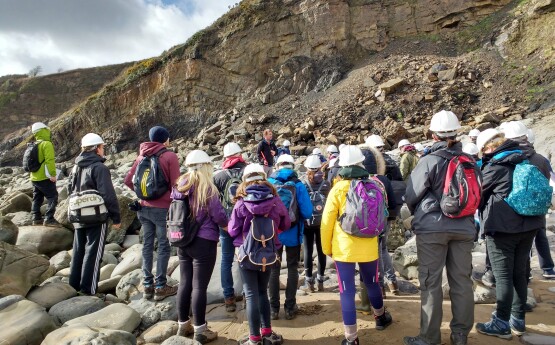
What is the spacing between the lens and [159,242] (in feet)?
14.7

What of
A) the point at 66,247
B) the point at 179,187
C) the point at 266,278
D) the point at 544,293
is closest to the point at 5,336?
the point at 179,187

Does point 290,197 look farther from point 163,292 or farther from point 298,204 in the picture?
point 163,292

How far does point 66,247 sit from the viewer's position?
7613mm

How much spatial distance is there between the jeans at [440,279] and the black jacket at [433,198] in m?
0.08

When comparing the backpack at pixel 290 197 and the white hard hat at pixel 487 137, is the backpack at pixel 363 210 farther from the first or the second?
the white hard hat at pixel 487 137

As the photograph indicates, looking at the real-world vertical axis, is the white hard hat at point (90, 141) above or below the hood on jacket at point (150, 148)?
above

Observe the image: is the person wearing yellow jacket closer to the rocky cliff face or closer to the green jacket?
the green jacket

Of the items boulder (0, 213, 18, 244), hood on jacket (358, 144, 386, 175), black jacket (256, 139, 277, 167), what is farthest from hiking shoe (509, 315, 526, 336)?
black jacket (256, 139, 277, 167)

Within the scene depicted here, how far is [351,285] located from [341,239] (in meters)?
0.42

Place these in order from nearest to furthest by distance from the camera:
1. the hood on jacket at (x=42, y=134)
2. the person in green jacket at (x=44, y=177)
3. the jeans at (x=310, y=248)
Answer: the jeans at (x=310, y=248) < the hood on jacket at (x=42, y=134) < the person in green jacket at (x=44, y=177)

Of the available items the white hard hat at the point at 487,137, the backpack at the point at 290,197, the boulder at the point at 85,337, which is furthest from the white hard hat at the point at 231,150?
the white hard hat at the point at 487,137

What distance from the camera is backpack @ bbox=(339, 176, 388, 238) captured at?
318 cm

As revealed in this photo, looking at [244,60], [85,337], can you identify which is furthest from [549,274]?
[244,60]

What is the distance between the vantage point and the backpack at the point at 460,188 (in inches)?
115
